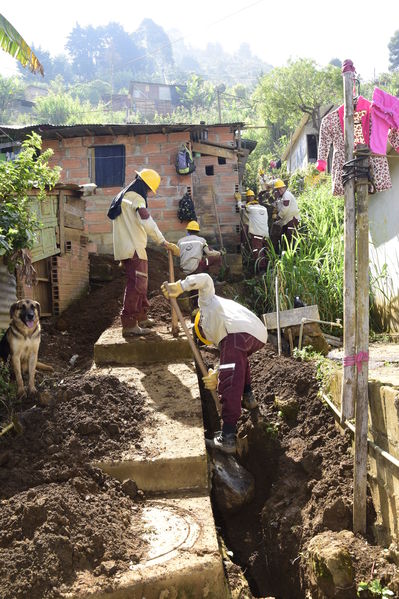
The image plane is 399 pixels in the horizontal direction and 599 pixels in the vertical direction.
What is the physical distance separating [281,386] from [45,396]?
225 centimetres

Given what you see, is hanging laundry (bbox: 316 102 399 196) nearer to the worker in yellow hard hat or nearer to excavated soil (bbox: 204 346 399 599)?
excavated soil (bbox: 204 346 399 599)

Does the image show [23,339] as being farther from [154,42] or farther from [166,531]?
[154,42]

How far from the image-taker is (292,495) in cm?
391

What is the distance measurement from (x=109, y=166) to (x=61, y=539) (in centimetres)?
1027

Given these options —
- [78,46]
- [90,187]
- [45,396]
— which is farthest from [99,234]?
[78,46]

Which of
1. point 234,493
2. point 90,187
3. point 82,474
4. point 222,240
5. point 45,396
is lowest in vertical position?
point 234,493

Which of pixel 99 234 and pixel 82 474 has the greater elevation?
pixel 99 234

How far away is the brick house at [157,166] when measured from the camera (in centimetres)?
1164

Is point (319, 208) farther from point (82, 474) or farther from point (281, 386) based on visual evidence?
point (82, 474)

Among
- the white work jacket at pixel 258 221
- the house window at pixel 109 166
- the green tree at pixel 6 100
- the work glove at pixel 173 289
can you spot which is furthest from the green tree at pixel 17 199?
the green tree at pixel 6 100

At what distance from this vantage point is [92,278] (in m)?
9.70

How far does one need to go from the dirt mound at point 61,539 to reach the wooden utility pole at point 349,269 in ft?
5.43

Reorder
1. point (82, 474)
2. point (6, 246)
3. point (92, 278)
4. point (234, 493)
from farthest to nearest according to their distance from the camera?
1. point (92, 278)
2. point (6, 246)
3. point (234, 493)
4. point (82, 474)

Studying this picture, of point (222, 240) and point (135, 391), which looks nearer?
point (135, 391)
